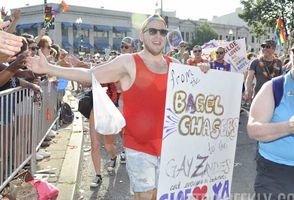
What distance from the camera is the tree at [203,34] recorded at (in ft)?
340

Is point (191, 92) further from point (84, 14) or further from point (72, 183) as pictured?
point (84, 14)

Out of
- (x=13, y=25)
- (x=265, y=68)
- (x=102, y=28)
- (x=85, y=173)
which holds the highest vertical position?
(x=13, y=25)

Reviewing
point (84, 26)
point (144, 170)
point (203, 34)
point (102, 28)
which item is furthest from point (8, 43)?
point (203, 34)

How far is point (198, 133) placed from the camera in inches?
146

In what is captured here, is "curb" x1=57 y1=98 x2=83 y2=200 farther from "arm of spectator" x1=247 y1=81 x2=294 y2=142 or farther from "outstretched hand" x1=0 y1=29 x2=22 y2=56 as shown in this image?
"arm of spectator" x1=247 y1=81 x2=294 y2=142

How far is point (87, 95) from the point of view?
20.7ft

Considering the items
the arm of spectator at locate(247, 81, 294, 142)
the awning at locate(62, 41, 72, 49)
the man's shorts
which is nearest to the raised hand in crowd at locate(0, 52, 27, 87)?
the man's shorts

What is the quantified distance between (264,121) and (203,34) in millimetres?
103646

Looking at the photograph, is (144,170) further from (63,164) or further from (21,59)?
(63,164)

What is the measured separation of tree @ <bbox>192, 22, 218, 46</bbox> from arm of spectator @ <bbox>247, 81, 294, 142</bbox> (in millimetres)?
101586

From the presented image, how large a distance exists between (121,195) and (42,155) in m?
1.71

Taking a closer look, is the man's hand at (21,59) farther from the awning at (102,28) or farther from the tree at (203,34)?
the tree at (203,34)

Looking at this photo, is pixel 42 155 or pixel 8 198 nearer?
pixel 8 198

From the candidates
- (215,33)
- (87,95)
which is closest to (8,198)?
(87,95)
